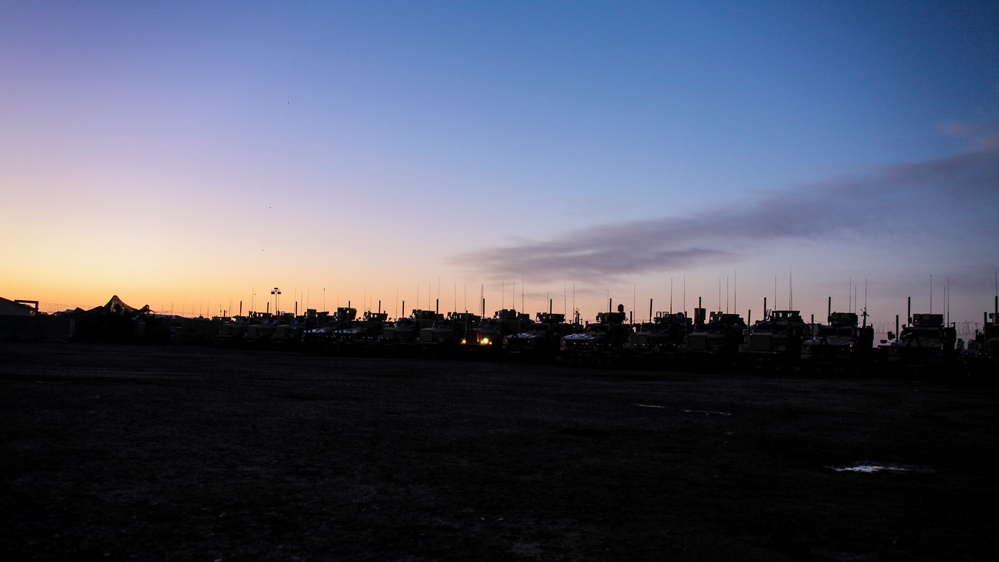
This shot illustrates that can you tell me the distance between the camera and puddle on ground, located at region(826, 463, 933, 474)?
10.9 metres

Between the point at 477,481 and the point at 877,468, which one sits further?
the point at 877,468

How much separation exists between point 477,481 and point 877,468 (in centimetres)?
589

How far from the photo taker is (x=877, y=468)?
1118cm

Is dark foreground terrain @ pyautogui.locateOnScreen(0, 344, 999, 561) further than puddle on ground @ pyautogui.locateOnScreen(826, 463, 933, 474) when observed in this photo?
No

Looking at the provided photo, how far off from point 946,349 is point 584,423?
3486 centimetres

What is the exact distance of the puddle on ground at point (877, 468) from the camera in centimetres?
1094

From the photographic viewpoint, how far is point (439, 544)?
259 inches

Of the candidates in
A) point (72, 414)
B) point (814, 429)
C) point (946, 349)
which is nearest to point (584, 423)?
point (814, 429)

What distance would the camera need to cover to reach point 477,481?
9.36 metres

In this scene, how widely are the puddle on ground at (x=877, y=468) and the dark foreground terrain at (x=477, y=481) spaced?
0.06 meters

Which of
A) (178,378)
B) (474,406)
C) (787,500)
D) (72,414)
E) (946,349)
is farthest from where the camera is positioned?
(946,349)

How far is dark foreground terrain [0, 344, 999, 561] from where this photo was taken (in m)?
6.64

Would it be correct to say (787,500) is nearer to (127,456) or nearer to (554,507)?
(554,507)

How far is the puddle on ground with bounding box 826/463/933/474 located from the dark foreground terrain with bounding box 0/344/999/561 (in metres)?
0.06
